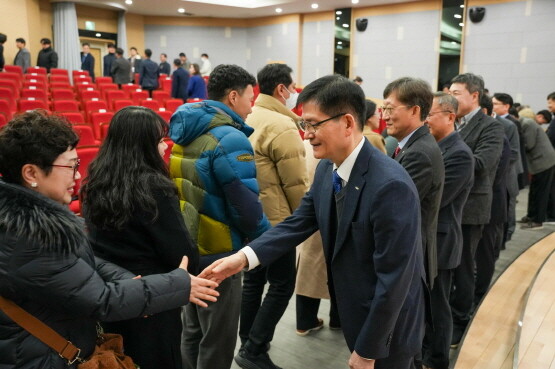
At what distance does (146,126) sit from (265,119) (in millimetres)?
979

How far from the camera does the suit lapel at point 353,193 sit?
4.58 feet

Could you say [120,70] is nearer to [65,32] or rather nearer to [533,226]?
[65,32]

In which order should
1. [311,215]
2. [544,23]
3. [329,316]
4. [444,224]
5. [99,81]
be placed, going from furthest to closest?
[99,81] → [544,23] → [329,316] → [444,224] → [311,215]

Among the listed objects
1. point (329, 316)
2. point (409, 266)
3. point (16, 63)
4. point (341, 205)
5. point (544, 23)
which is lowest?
point (329, 316)

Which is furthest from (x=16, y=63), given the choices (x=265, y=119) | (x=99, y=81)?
(x=265, y=119)

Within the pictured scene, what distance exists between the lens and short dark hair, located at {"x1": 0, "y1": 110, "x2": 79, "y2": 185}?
1250 mm

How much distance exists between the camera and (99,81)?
10836 mm

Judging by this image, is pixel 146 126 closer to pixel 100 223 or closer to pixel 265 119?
pixel 100 223

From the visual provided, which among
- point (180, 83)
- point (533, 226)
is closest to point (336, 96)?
point (533, 226)

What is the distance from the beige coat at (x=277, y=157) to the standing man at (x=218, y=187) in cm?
28

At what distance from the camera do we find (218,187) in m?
2.00

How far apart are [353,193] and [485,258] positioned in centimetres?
251

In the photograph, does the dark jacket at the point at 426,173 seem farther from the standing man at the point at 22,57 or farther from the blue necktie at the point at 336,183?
the standing man at the point at 22,57

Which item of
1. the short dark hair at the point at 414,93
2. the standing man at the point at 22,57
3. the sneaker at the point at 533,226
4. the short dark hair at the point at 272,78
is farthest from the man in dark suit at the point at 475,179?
the standing man at the point at 22,57
